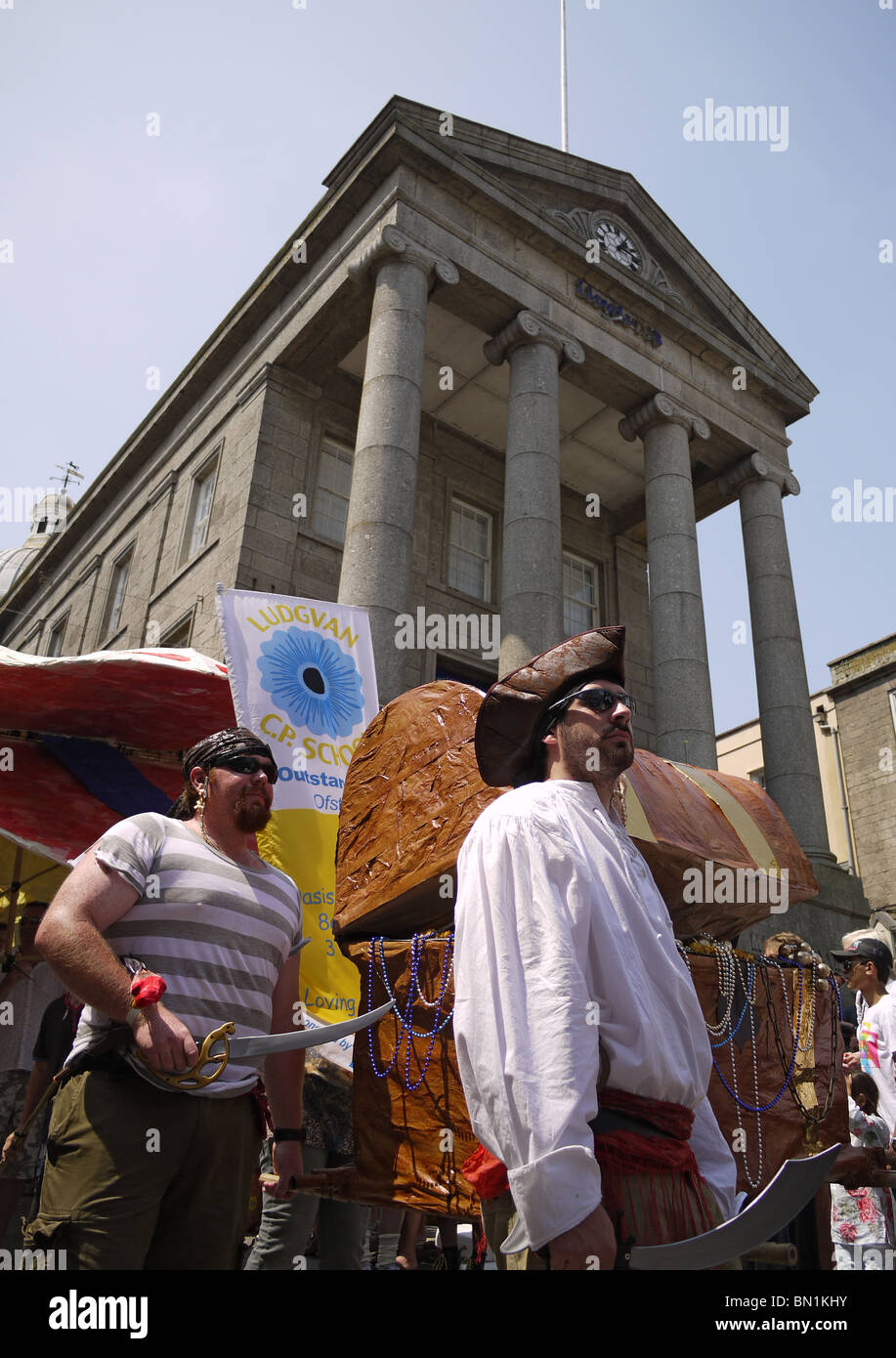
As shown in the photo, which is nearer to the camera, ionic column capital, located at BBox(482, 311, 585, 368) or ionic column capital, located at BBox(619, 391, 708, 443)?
ionic column capital, located at BBox(482, 311, 585, 368)

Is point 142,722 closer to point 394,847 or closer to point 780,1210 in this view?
point 394,847

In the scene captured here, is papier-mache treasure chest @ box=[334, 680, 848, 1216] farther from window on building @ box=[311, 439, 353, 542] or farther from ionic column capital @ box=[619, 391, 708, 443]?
ionic column capital @ box=[619, 391, 708, 443]

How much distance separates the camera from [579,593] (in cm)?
2197

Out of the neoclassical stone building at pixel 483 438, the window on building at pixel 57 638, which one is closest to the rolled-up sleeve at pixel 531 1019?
the neoclassical stone building at pixel 483 438

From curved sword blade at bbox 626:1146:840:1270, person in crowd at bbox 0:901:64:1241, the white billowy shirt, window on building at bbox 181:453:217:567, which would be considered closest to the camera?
curved sword blade at bbox 626:1146:840:1270

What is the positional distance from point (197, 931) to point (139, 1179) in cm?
66

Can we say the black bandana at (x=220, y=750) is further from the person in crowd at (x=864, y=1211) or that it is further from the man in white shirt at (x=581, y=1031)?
the person in crowd at (x=864, y=1211)

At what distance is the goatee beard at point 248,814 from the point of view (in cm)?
318

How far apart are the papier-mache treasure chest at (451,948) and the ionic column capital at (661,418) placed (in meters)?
15.1

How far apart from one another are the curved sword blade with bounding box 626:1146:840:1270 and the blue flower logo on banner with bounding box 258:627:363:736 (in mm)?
4790

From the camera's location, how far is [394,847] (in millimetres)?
3982

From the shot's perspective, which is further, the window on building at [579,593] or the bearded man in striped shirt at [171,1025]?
the window on building at [579,593]

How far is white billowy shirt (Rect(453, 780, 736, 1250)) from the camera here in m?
1.92

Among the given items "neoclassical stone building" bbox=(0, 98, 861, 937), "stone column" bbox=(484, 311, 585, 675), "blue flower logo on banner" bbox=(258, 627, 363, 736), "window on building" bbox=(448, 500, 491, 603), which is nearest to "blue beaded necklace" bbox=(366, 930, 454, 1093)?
"blue flower logo on banner" bbox=(258, 627, 363, 736)
